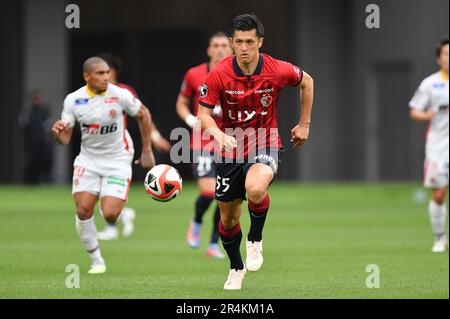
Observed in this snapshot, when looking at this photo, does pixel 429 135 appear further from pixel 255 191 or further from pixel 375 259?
pixel 255 191

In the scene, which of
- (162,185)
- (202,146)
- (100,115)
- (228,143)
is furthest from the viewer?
(202,146)

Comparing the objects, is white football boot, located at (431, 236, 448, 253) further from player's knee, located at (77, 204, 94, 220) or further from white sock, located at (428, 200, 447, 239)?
player's knee, located at (77, 204, 94, 220)

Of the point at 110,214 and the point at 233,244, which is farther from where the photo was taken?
the point at 110,214

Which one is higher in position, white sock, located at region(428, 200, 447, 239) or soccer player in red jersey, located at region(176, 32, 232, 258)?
soccer player in red jersey, located at region(176, 32, 232, 258)

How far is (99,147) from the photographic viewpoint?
11.8m

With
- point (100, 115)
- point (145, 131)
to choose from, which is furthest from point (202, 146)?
point (100, 115)

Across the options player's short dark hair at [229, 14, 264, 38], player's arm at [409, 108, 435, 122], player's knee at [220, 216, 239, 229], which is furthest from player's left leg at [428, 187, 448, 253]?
player's short dark hair at [229, 14, 264, 38]

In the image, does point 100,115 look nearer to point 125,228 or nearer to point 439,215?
point 439,215

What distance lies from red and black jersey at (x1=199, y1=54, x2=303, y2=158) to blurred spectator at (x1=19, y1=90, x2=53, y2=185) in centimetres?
1843

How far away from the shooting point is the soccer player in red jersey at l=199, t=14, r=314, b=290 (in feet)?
30.8

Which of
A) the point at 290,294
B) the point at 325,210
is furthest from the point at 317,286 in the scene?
the point at 325,210

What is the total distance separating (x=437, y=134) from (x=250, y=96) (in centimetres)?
488

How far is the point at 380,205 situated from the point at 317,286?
1247 cm
